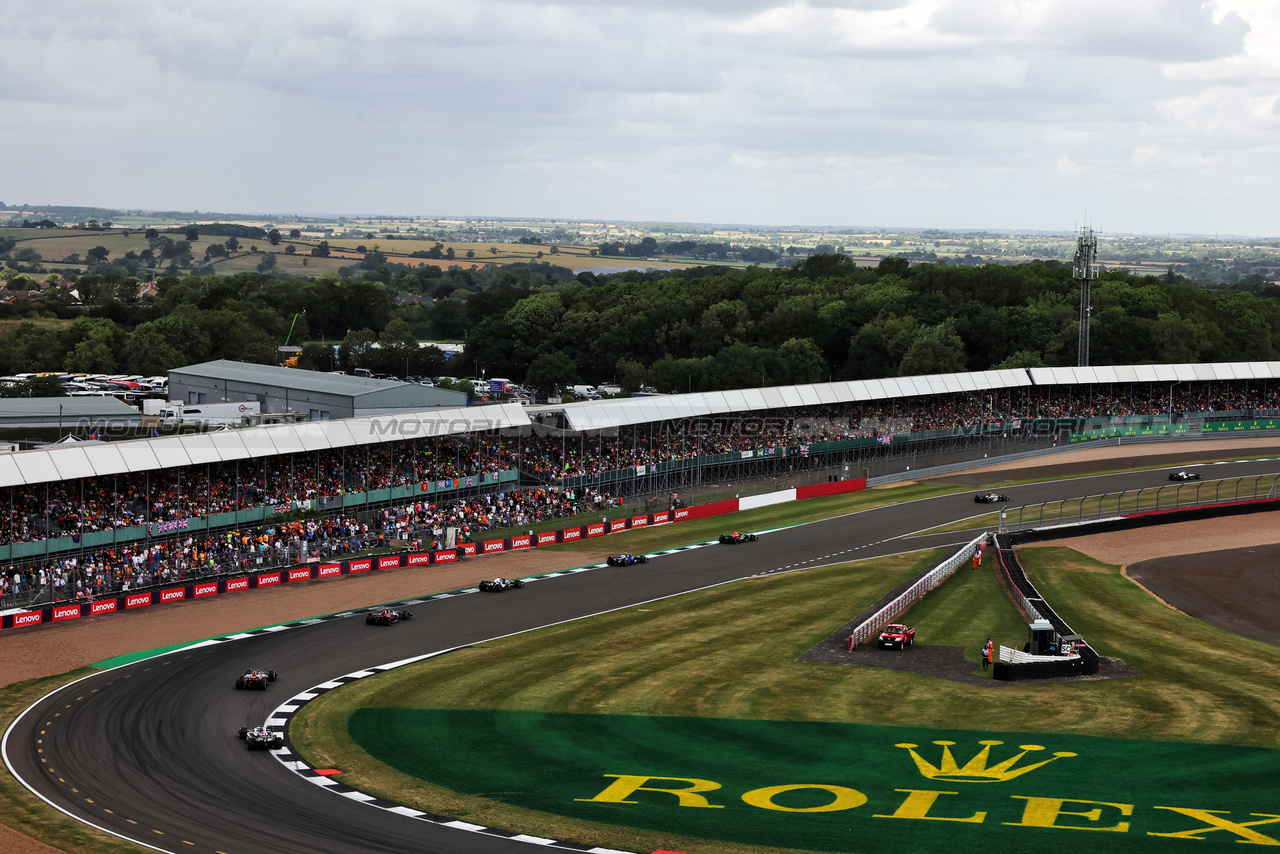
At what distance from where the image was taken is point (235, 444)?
5306 cm

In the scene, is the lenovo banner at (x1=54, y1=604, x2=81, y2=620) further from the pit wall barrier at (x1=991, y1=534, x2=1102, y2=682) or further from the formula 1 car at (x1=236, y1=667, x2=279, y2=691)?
the pit wall barrier at (x1=991, y1=534, x2=1102, y2=682)

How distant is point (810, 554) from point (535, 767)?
29.7 metres

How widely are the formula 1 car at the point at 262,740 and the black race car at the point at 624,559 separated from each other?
24.8 metres

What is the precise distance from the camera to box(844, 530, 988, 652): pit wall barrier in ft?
133

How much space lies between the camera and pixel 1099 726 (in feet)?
105

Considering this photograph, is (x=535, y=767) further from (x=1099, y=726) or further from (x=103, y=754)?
(x=1099, y=726)

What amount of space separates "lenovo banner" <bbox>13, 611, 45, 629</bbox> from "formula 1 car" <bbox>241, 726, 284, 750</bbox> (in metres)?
15.9

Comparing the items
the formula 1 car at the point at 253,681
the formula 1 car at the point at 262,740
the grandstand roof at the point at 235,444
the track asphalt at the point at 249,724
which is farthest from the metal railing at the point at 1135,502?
the formula 1 car at the point at 262,740

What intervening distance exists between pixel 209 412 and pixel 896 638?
201 ft

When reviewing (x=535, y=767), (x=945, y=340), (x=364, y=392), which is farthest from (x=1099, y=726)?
(x=945, y=340)

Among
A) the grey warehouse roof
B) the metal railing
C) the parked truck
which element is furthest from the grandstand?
the parked truck

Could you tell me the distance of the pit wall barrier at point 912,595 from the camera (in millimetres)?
40562

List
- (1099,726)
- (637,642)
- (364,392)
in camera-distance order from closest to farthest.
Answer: (1099,726) → (637,642) → (364,392)

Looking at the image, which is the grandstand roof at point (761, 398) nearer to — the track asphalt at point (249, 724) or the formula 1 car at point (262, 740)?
the track asphalt at point (249, 724)
